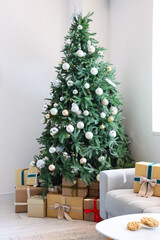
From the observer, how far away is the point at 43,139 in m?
3.08

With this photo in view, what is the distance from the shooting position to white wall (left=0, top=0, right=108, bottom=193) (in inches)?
151

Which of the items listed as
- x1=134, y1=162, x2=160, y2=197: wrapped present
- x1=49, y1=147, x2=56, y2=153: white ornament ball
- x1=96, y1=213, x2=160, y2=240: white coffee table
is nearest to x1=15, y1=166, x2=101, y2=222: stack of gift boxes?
x1=49, y1=147, x2=56, y2=153: white ornament ball

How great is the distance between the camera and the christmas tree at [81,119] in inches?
114

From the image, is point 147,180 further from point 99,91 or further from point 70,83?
point 70,83

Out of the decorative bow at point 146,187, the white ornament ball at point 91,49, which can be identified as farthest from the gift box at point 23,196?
the white ornament ball at point 91,49

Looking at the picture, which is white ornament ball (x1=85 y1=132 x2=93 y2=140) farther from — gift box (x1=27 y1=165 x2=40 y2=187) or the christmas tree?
gift box (x1=27 y1=165 x2=40 y2=187)

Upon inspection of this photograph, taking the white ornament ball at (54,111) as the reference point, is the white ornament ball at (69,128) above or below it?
below

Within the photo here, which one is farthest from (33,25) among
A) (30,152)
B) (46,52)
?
(30,152)

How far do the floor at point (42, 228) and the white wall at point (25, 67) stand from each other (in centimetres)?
100

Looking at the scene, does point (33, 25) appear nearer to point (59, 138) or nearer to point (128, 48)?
point (128, 48)

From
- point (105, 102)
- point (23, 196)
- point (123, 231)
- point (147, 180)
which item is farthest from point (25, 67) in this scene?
point (123, 231)

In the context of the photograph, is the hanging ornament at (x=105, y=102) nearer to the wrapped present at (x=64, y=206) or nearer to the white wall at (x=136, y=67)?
the white wall at (x=136, y=67)

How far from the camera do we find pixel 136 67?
340 cm

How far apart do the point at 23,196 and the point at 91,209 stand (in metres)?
0.79
